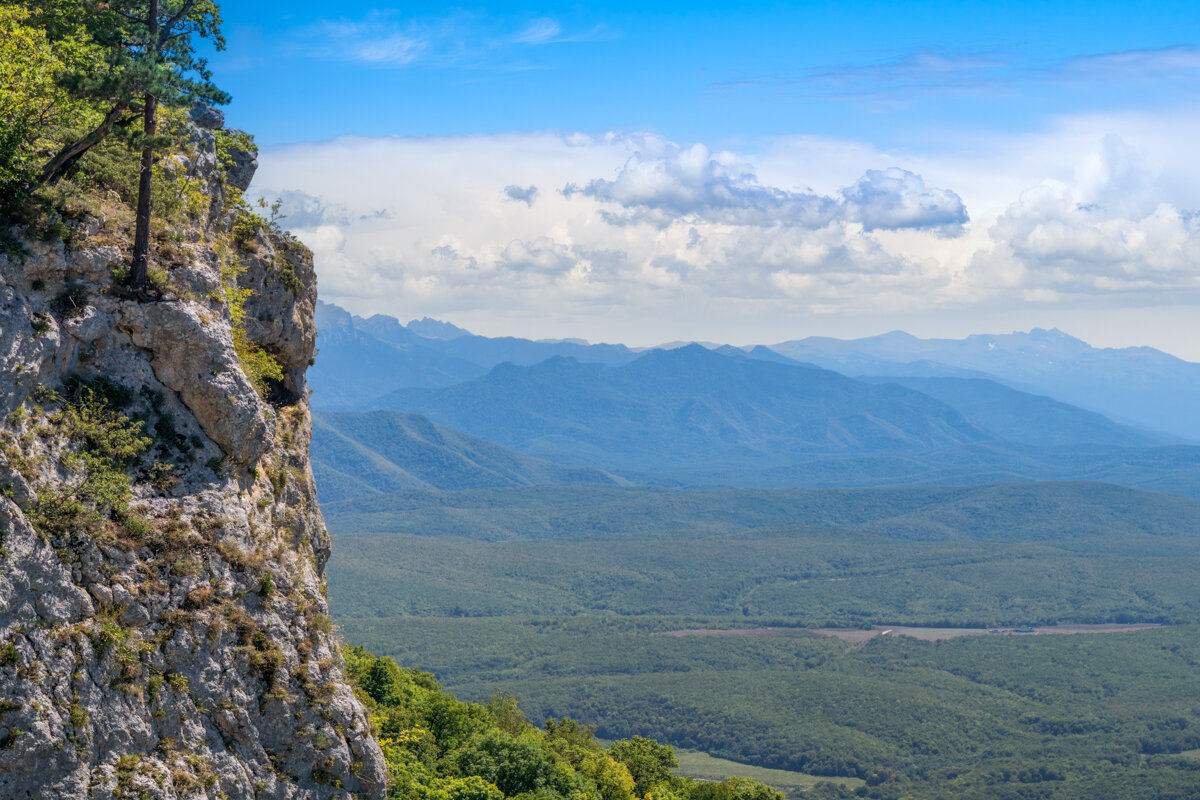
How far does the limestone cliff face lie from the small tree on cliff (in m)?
1.82

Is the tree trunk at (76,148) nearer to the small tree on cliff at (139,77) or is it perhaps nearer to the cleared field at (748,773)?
the small tree on cliff at (139,77)

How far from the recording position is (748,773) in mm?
169375

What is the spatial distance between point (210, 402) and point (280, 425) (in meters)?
7.52

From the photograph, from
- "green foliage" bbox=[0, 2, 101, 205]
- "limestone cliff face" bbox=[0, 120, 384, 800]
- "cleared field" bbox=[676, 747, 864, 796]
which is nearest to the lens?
"limestone cliff face" bbox=[0, 120, 384, 800]

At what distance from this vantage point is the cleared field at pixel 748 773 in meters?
161

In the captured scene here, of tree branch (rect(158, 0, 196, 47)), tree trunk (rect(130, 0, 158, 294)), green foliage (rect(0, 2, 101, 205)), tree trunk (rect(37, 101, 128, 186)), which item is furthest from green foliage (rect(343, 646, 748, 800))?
tree branch (rect(158, 0, 196, 47))

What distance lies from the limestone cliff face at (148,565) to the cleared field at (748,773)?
14469cm

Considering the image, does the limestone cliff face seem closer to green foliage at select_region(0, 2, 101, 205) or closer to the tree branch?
green foliage at select_region(0, 2, 101, 205)

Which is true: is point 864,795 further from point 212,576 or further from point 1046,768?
point 212,576

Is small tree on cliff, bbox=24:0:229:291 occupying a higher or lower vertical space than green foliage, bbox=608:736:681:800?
higher

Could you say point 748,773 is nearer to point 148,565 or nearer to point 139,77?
point 148,565

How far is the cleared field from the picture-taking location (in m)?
161

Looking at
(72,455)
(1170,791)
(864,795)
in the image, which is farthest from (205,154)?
(1170,791)

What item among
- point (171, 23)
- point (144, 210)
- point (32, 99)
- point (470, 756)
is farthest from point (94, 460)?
point (470, 756)
